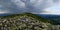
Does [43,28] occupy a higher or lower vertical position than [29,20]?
lower

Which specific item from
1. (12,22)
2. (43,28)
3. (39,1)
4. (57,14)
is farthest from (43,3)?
(12,22)

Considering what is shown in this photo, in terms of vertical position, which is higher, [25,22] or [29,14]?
[29,14]

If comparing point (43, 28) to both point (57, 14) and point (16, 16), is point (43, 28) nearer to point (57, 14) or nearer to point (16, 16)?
point (57, 14)

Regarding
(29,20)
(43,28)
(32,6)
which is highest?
(32,6)

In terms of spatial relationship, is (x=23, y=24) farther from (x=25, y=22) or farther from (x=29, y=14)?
(x=29, y=14)

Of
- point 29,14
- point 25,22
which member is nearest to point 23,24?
point 25,22
